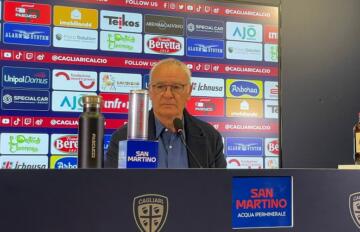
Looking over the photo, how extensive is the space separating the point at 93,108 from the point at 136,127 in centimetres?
9

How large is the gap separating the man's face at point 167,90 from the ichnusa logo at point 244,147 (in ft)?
2.79

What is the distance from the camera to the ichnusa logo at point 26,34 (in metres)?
2.88

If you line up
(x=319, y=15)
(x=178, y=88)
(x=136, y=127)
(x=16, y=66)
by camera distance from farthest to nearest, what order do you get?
(x=319, y=15), (x=16, y=66), (x=178, y=88), (x=136, y=127)

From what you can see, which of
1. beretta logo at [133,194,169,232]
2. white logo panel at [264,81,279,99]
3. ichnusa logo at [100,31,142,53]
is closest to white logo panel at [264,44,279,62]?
white logo panel at [264,81,279,99]

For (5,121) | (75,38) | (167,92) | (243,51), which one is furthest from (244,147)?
(5,121)

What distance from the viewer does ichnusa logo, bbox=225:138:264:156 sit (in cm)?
331

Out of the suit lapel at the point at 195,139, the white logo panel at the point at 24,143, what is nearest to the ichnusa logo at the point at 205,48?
the suit lapel at the point at 195,139

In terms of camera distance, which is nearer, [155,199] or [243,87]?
[155,199]

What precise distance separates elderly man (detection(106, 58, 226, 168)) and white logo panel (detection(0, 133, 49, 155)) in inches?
28.2

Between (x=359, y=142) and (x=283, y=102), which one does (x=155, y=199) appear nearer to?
(x=359, y=142)

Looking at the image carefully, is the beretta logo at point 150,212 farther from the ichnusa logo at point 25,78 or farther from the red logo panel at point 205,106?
the red logo panel at point 205,106

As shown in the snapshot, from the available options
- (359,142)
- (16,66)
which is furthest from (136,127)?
(16,66)

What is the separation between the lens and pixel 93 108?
95 centimetres

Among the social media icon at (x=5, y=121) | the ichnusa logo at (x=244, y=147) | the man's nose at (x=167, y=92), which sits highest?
the man's nose at (x=167, y=92)
